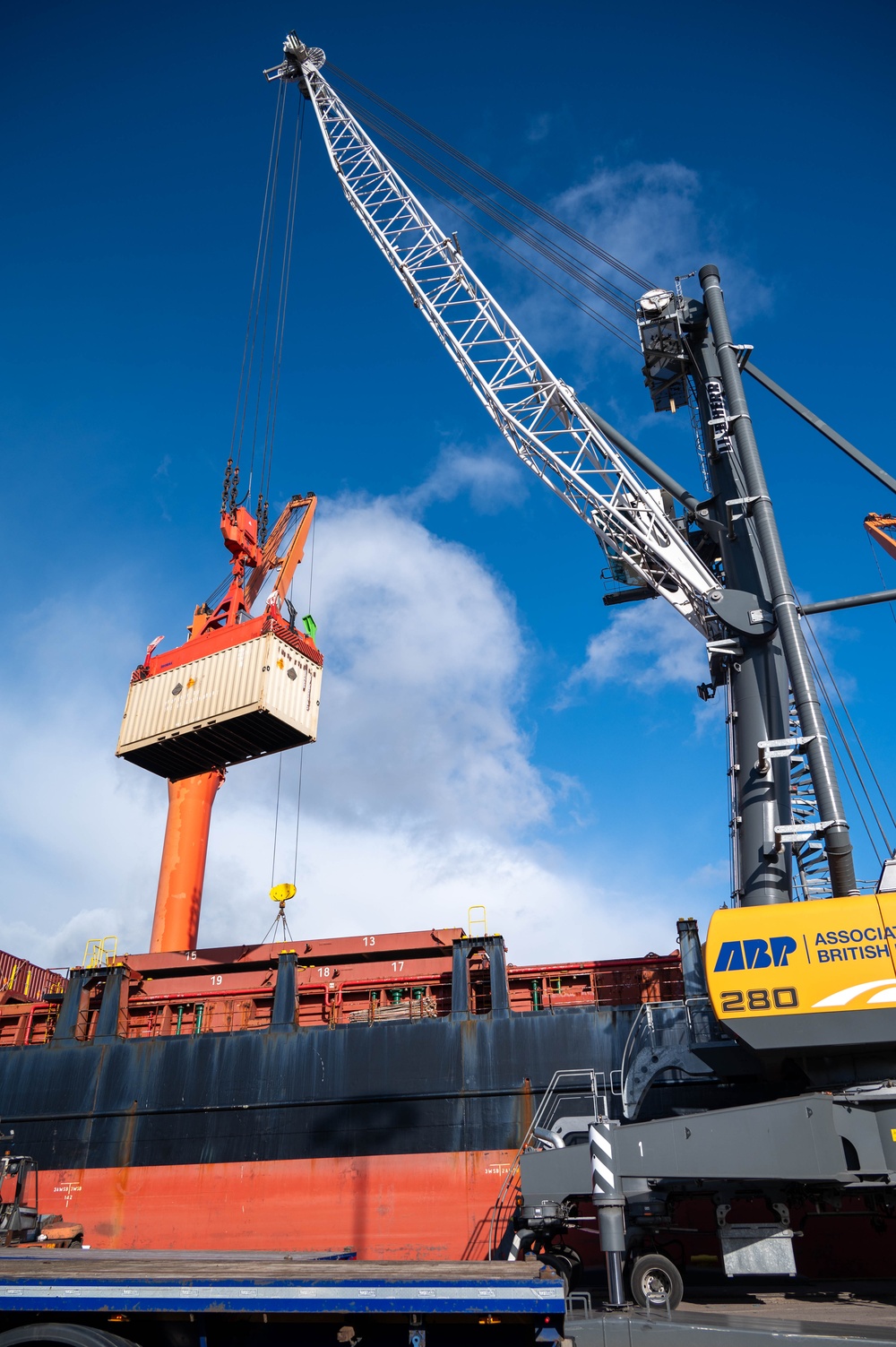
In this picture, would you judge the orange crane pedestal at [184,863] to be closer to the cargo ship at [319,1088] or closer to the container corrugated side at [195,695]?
the container corrugated side at [195,695]

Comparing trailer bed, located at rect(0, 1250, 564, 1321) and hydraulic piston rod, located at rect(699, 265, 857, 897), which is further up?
Answer: hydraulic piston rod, located at rect(699, 265, 857, 897)

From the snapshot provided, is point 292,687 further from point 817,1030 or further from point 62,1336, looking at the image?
point 62,1336

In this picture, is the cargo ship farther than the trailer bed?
Yes

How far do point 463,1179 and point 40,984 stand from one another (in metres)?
17.0

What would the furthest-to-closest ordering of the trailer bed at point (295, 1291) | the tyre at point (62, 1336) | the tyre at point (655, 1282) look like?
the tyre at point (655, 1282) → the tyre at point (62, 1336) → the trailer bed at point (295, 1291)

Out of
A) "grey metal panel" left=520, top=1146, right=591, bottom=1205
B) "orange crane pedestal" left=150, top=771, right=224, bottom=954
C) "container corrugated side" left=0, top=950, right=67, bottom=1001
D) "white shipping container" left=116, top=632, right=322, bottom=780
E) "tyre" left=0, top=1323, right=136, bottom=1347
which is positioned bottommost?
"tyre" left=0, top=1323, right=136, bottom=1347

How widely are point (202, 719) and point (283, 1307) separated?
22.3 m

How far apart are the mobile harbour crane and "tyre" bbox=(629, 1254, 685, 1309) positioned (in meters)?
0.02

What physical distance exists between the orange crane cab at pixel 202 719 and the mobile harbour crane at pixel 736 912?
386 inches

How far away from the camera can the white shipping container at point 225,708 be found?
27.4 meters

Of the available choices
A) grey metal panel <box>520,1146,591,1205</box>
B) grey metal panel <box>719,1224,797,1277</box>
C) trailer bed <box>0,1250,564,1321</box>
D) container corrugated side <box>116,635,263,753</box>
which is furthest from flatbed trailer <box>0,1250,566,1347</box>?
container corrugated side <box>116,635,263,753</box>

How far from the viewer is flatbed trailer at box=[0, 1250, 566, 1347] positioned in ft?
21.5

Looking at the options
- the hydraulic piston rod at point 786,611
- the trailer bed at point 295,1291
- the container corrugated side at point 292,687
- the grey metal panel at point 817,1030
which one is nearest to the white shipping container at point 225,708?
the container corrugated side at point 292,687

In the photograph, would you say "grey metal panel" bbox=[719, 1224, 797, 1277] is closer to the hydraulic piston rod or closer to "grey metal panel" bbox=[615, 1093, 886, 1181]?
"grey metal panel" bbox=[615, 1093, 886, 1181]
